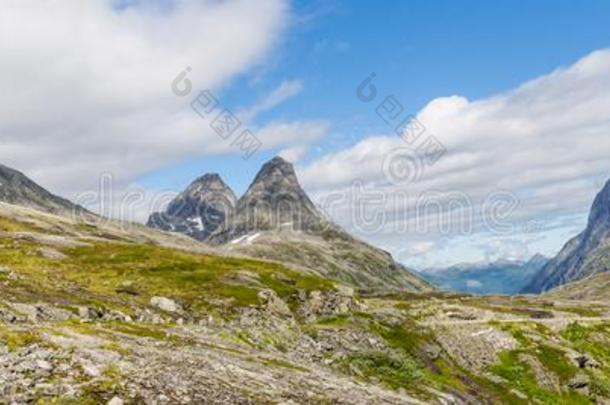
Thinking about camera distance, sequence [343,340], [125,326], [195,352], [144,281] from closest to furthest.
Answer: [195,352] < [125,326] < [343,340] < [144,281]

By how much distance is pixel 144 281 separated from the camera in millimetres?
97125

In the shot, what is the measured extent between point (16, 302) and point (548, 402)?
6055 centimetres

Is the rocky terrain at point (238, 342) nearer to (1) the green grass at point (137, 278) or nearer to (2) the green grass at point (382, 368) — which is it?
(2) the green grass at point (382, 368)

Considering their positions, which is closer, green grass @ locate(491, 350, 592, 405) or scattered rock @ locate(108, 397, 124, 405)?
scattered rock @ locate(108, 397, 124, 405)

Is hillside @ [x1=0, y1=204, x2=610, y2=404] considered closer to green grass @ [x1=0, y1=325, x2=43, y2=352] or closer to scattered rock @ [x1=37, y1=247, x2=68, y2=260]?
green grass @ [x1=0, y1=325, x2=43, y2=352]

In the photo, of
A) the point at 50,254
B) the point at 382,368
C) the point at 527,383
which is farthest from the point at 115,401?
the point at 50,254

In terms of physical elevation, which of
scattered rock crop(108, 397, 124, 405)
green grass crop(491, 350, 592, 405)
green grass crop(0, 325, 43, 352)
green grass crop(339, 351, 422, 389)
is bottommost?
green grass crop(491, 350, 592, 405)

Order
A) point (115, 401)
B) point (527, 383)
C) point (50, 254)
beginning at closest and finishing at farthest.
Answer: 1. point (115, 401)
2. point (527, 383)
3. point (50, 254)

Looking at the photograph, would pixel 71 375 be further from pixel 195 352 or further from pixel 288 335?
pixel 288 335

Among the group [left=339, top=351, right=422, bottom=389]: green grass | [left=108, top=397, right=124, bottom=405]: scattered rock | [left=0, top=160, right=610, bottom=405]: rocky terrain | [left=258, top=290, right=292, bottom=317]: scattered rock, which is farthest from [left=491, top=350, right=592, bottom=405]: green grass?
[left=108, top=397, right=124, bottom=405]: scattered rock

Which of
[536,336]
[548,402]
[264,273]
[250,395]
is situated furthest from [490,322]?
[250,395]

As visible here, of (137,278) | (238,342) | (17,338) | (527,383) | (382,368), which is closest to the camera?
(17,338)

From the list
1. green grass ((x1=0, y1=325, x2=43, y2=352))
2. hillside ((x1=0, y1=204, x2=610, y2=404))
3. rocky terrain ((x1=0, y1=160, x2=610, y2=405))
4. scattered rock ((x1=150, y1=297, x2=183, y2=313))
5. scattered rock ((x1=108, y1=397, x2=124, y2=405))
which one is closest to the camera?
scattered rock ((x1=108, y1=397, x2=124, y2=405))

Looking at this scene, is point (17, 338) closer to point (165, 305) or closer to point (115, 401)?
point (115, 401)
